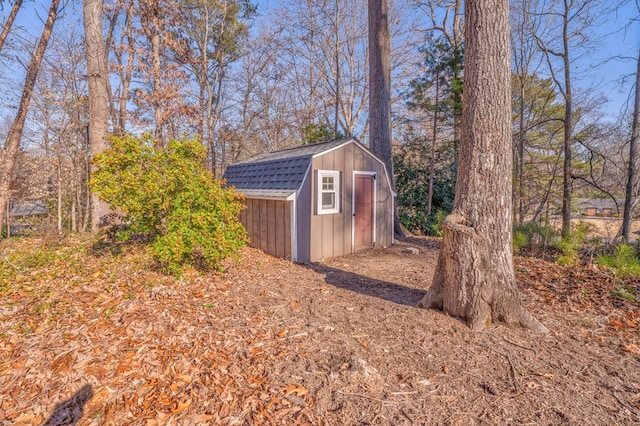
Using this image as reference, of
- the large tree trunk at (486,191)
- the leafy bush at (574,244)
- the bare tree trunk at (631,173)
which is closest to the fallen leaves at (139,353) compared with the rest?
the large tree trunk at (486,191)

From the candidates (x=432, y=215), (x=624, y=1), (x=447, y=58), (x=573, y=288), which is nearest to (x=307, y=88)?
(x=447, y=58)

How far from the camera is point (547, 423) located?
1.96 m

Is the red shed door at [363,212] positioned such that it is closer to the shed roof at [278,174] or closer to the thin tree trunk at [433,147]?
the shed roof at [278,174]

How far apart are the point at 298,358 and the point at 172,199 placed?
10.7 feet

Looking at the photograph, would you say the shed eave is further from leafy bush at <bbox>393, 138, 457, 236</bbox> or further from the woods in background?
leafy bush at <bbox>393, 138, 457, 236</bbox>

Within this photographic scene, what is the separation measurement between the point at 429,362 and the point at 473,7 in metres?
3.68

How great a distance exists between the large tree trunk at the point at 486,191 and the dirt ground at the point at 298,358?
0.32 metres

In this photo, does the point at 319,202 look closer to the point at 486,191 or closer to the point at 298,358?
the point at 486,191

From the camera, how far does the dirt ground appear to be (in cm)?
208

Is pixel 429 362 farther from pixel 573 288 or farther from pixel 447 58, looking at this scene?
pixel 447 58

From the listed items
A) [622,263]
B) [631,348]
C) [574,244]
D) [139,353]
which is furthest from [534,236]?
[139,353]

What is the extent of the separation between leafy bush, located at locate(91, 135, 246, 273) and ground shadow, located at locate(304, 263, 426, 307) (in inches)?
66.9

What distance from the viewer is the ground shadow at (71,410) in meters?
2.03

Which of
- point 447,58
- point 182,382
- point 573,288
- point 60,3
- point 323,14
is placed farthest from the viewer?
point 323,14
